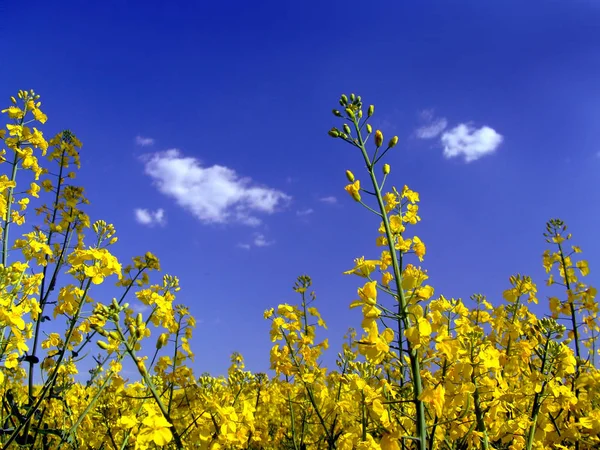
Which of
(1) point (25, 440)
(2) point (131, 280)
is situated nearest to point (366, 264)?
(2) point (131, 280)

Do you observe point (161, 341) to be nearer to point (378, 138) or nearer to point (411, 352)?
point (411, 352)

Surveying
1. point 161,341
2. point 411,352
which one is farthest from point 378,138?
point 161,341

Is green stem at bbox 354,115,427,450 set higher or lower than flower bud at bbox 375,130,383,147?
lower

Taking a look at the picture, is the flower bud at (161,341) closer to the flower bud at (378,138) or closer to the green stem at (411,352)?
the green stem at (411,352)

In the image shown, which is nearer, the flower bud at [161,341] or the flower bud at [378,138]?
the flower bud at [161,341]

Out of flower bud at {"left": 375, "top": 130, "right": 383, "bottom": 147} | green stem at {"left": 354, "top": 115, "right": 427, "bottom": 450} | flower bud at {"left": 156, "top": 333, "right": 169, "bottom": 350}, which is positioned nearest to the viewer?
green stem at {"left": 354, "top": 115, "right": 427, "bottom": 450}

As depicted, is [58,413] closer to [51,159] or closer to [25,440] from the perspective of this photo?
[25,440]

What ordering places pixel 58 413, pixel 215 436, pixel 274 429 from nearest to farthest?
pixel 215 436 < pixel 58 413 < pixel 274 429

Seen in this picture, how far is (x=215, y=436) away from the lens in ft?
8.20

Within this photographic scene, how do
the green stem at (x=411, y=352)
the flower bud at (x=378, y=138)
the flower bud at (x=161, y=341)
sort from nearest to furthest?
1. the green stem at (x=411, y=352)
2. the flower bud at (x=161, y=341)
3. the flower bud at (x=378, y=138)

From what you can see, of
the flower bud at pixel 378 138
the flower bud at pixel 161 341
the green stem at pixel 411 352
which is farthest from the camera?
the flower bud at pixel 378 138

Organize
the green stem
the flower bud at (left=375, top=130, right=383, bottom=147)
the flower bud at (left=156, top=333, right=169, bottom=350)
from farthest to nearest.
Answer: the flower bud at (left=375, top=130, right=383, bottom=147), the flower bud at (left=156, top=333, right=169, bottom=350), the green stem

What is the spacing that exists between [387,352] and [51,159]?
516cm

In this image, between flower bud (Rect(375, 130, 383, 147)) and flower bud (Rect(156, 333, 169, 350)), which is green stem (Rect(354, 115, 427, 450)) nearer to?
flower bud (Rect(375, 130, 383, 147))
